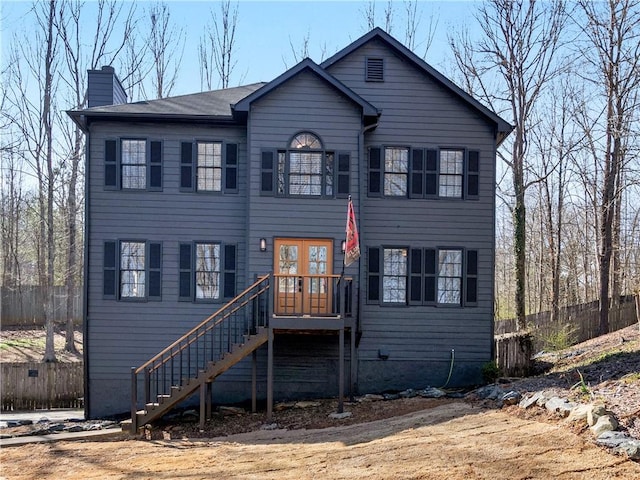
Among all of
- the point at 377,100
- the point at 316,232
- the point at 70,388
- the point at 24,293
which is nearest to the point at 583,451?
the point at 316,232

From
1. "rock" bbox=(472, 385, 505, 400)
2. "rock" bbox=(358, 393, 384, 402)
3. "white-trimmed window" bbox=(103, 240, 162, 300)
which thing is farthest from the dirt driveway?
"white-trimmed window" bbox=(103, 240, 162, 300)

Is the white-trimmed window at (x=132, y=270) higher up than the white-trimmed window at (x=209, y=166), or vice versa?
the white-trimmed window at (x=209, y=166)

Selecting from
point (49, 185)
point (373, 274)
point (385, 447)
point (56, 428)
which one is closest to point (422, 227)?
point (373, 274)

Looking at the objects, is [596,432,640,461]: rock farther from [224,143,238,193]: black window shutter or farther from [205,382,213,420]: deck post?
[224,143,238,193]: black window shutter

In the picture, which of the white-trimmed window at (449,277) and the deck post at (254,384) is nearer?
the deck post at (254,384)

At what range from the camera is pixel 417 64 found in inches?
589

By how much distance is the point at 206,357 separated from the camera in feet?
46.7

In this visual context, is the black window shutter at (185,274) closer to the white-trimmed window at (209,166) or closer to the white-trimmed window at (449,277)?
the white-trimmed window at (209,166)

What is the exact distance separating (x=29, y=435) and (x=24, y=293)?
18.5 meters

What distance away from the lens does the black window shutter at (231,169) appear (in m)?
14.7

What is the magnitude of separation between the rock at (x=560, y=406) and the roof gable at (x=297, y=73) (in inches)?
289

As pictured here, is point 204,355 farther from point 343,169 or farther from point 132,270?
point 343,169

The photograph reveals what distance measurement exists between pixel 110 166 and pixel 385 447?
9.43 meters

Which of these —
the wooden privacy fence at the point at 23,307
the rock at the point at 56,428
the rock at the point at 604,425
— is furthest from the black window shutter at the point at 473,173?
the wooden privacy fence at the point at 23,307
